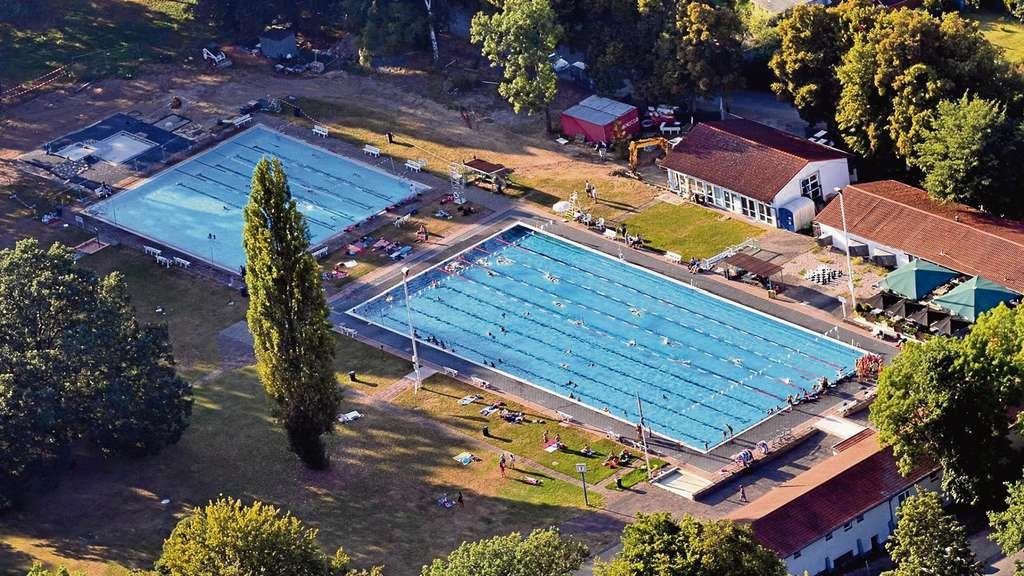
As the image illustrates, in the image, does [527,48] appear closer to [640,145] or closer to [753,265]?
[640,145]

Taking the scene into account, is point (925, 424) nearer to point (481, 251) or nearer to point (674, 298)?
point (674, 298)

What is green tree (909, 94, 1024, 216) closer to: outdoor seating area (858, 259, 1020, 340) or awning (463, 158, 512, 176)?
outdoor seating area (858, 259, 1020, 340)

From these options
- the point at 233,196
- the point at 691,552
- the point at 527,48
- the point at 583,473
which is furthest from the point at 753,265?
the point at 233,196

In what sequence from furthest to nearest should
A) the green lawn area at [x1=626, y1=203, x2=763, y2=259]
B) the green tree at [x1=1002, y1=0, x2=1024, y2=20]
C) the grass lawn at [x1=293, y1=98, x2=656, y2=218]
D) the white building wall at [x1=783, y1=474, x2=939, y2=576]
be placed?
the green tree at [x1=1002, y1=0, x2=1024, y2=20] → the grass lawn at [x1=293, y1=98, x2=656, y2=218] → the green lawn area at [x1=626, y1=203, x2=763, y2=259] → the white building wall at [x1=783, y1=474, x2=939, y2=576]

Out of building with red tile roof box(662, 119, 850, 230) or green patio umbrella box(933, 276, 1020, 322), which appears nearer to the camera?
green patio umbrella box(933, 276, 1020, 322)

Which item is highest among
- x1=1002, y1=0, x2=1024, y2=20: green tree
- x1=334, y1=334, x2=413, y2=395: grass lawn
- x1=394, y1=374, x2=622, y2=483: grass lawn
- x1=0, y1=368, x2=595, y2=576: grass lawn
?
x1=1002, y1=0, x2=1024, y2=20: green tree

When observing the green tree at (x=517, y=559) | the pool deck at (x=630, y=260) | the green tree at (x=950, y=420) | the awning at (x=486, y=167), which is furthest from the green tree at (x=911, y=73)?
the green tree at (x=517, y=559)

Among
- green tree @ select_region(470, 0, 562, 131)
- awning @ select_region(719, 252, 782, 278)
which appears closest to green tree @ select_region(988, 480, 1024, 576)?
awning @ select_region(719, 252, 782, 278)

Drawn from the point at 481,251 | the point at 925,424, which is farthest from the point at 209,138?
the point at 925,424
